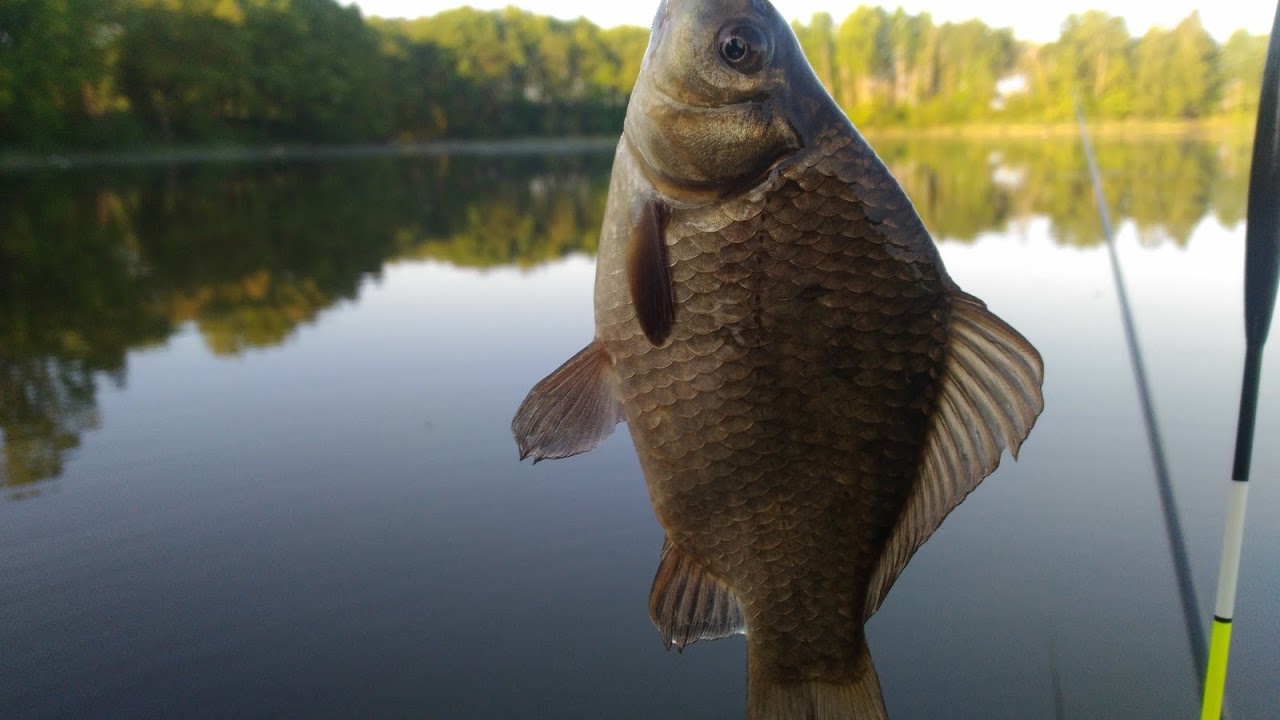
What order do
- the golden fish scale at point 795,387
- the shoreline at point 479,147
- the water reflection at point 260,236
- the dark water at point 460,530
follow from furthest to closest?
the shoreline at point 479,147 → the water reflection at point 260,236 → the dark water at point 460,530 → the golden fish scale at point 795,387

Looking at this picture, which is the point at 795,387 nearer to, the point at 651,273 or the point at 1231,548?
the point at 651,273

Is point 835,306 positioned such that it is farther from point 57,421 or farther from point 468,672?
point 57,421

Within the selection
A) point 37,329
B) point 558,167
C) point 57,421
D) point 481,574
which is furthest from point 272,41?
point 481,574

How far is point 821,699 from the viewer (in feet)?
4.77

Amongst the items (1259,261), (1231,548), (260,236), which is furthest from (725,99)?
(260,236)

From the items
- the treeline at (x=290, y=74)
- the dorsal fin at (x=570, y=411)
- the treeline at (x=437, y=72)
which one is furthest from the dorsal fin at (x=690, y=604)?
the treeline at (x=290, y=74)

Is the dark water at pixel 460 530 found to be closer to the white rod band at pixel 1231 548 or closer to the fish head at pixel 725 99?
the white rod band at pixel 1231 548

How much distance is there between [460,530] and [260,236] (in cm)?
A: 1366

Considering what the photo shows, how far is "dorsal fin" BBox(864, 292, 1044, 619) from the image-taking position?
50.3 inches

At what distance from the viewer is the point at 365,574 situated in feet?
13.7

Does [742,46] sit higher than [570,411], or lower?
higher

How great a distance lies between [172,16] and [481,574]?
5197cm

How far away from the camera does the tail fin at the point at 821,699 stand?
1447 millimetres

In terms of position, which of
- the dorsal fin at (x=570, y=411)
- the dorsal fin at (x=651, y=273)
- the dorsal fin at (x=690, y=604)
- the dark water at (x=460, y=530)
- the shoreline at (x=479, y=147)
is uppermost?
the shoreline at (x=479, y=147)
